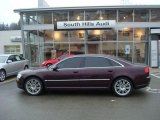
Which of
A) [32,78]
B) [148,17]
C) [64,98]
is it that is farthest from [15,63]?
[148,17]

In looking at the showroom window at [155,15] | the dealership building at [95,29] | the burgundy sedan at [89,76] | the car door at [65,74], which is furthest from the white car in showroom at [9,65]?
the showroom window at [155,15]

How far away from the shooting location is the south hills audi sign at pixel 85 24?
73.9 ft

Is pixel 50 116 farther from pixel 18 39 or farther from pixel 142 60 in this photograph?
pixel 18 39

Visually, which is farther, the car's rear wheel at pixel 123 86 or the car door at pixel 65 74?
the car door at pixel 65 74

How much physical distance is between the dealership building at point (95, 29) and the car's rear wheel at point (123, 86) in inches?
539

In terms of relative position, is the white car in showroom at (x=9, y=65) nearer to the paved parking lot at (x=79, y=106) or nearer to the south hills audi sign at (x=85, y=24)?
the paved parking lot at (x=79, y=106)

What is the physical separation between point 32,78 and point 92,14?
1483 centimetres

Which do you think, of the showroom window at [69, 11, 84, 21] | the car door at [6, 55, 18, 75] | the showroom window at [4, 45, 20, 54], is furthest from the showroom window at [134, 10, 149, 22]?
the showroom window at [4, 45, 20, 54]

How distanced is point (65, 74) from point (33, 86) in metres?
1.28

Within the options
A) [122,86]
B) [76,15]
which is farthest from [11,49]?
[122,86]

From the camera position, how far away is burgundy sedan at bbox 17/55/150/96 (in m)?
9.30

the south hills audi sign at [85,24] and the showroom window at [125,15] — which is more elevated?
the showroom window at [125,15]

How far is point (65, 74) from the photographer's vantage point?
9.46 m

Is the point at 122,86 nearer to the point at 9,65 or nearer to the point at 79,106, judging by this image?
the point at 79,106
